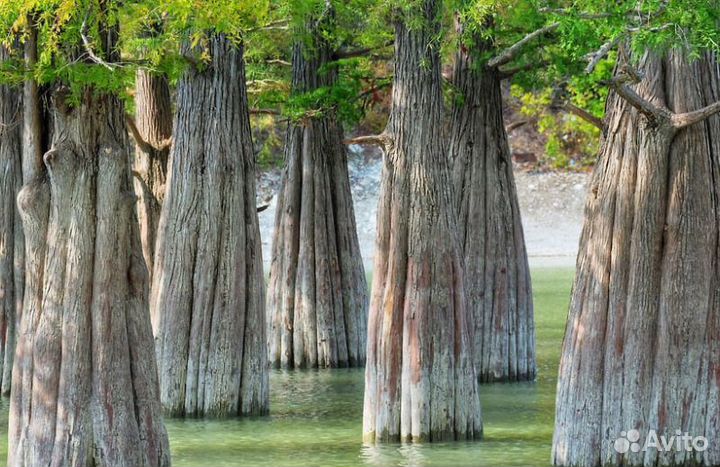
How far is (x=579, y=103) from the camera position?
118ft

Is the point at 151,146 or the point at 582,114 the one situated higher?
the point at 151,146

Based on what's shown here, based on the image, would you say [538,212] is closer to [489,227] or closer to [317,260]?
[317,260]

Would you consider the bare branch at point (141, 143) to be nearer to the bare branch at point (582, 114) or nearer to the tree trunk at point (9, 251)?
the tree trunk at point (9, 251)

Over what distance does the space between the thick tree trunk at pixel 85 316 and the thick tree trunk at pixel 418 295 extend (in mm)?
3609

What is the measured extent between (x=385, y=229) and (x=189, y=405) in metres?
3.67

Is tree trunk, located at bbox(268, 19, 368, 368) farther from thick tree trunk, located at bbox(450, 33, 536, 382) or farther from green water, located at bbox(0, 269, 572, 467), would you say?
thick tree trunk, located at bbox(450, 33, 536, 382)

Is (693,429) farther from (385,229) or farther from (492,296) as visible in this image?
(492,296)

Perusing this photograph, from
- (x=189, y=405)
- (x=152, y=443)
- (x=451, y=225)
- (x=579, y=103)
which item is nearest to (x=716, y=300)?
(x=451, y=225)

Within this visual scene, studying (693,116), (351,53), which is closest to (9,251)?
(351,53)

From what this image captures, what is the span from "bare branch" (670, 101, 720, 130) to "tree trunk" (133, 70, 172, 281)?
11.1m

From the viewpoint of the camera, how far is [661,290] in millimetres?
13758

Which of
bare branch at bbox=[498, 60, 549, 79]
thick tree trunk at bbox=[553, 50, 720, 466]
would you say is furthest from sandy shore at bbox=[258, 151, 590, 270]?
thick tree trunk at bbox=[553, 50, 720, 466]

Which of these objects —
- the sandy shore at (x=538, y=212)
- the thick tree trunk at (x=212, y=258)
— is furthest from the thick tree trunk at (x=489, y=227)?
the sandy shore at (x=538, y=212)

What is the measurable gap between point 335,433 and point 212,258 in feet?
7.89
